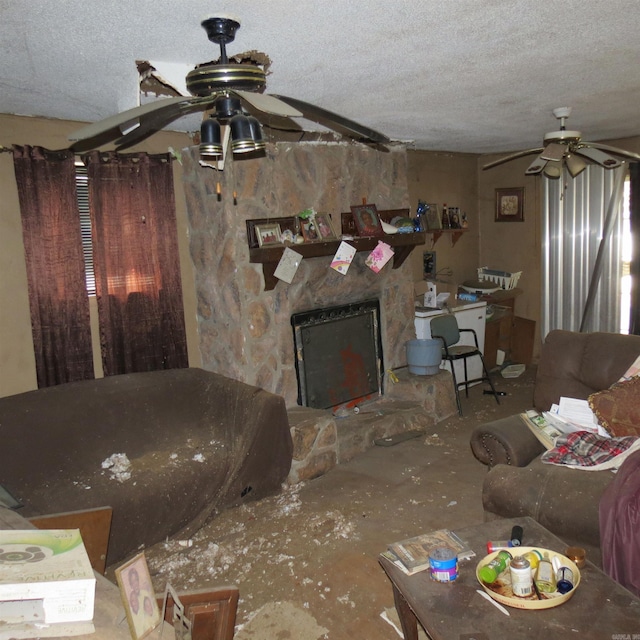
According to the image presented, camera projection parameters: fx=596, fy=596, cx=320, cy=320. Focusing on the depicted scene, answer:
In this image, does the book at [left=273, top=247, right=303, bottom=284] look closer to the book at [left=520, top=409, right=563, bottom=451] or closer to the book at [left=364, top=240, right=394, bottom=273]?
the book at [left=364, top=240, right=394, bottom=273]

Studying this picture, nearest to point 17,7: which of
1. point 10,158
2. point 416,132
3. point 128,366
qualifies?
point 10,158

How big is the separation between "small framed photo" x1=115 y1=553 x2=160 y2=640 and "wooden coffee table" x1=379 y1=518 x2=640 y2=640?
2.70 ft

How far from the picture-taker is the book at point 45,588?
117 centimetres

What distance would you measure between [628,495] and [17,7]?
2.52 m

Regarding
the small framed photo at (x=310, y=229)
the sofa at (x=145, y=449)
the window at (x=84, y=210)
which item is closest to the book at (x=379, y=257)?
the small framed photo at (x=310, y=229)

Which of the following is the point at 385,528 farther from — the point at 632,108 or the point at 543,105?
the point at 632,108

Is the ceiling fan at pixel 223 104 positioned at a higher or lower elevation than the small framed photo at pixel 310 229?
higher

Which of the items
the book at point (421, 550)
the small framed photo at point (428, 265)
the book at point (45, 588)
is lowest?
the book at point (421, 550)

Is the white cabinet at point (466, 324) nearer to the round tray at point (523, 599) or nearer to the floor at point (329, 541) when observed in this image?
the floor at point (329, 541)

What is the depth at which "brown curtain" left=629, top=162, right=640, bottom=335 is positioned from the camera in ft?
16.7

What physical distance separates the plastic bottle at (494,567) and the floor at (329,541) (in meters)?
0.60

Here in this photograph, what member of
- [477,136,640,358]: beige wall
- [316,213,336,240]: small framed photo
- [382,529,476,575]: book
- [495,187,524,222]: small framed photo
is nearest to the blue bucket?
[316,213,336,240]: small framed photo

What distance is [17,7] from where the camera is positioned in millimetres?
1584

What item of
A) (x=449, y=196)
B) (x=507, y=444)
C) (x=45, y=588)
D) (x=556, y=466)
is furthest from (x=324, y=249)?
(x=45, y=588)
